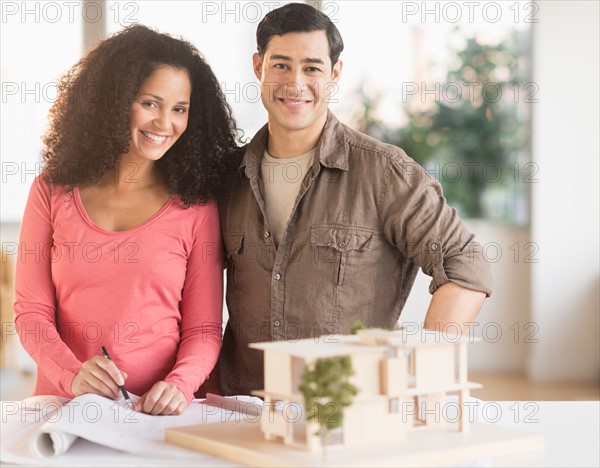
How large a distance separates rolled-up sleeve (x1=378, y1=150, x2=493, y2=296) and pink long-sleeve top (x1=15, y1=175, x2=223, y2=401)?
1.31ft

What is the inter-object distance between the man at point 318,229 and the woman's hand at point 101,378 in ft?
1.50

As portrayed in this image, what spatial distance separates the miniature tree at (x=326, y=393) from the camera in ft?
3.79

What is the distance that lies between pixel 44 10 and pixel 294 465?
4.27 meters

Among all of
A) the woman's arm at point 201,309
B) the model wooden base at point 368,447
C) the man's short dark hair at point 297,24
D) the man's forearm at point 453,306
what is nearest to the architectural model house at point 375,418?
the model wooden base at point 368,447

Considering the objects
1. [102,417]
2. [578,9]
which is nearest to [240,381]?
[102,417]

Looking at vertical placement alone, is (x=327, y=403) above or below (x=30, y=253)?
below

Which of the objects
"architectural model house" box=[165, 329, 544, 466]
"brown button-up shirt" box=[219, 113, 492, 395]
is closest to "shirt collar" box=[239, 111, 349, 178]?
"brown button-up shirt" box=[219, 113, 492, 395]

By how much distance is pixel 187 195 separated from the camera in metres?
1.90

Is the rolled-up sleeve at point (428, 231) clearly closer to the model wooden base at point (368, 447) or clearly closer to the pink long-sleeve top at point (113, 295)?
the pink long-sleeve top at point (113, 295)

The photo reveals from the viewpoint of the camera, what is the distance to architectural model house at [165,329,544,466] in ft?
3.94

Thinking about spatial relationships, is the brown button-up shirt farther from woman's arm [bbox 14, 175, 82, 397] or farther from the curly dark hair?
woman's arm [bbox 14, 175, 82, 397]

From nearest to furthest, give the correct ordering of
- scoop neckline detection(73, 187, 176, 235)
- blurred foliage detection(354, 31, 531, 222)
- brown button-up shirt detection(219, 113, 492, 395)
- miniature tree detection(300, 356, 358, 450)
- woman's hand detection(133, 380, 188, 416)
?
miniature tree detection(300, 356, 358, 450)
woman's hand detection(133, 380, 188, 416)
scoop neckline detection(73, 187, 176, 235)
brown button-up shirt detection(219, 113, 492, 395)
blurred foliage detection(354, 31, 531, 222)

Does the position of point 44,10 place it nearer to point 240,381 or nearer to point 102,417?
point 240,381

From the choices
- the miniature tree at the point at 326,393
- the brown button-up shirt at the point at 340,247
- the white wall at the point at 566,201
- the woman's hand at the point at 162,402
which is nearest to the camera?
the miniature tree at the point at 326,393
